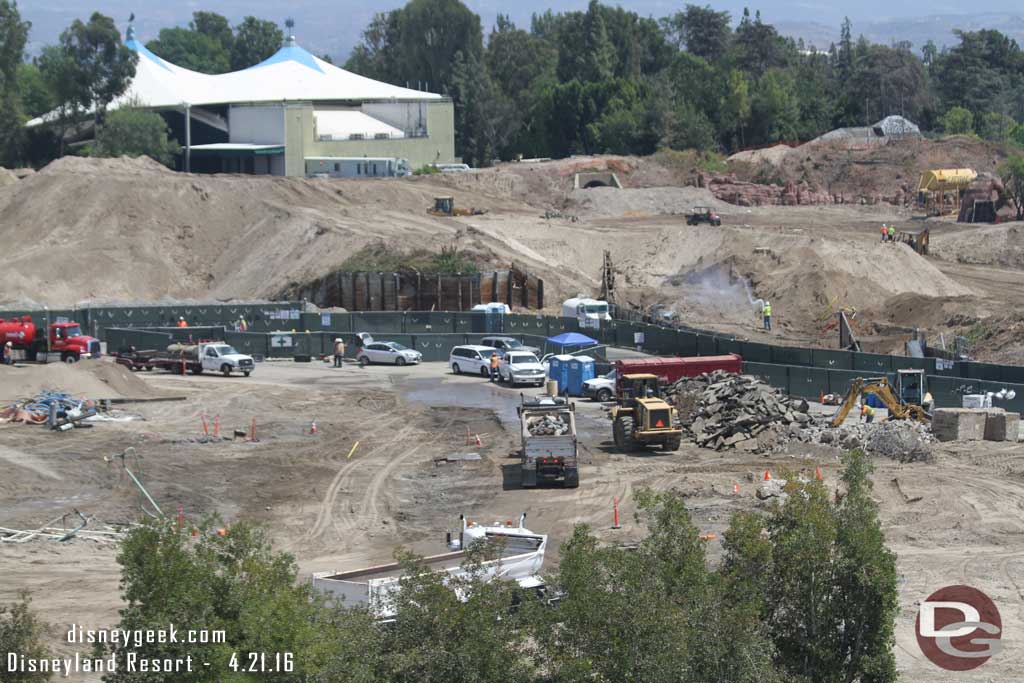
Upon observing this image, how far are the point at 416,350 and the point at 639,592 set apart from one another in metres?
41.0

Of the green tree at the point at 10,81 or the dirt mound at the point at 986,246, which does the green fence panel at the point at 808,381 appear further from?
the green tree at the point at 10,81

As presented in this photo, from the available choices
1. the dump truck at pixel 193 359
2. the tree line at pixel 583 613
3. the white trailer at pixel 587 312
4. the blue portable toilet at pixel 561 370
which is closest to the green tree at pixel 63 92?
the dump truck at pixel 193 359

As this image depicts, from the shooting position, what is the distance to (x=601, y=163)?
10831 centimetres

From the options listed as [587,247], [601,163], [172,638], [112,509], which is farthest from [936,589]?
[601,163]

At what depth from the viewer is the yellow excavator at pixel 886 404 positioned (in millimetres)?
39406

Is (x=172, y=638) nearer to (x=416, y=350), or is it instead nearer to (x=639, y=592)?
(x=639, y=592)

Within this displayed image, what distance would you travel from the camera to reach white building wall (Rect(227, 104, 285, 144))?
357 ft

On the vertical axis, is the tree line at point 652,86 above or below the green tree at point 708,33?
below

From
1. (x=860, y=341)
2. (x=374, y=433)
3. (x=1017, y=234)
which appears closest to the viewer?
(x=374, y=433)

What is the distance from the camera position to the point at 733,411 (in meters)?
39.7

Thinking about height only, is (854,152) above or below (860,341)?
above

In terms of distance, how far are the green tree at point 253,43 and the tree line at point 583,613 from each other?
183m

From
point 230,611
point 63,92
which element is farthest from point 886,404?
point 63,92

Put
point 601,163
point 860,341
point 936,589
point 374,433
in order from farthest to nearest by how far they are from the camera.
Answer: point 601,163
point 860,341
point 374,433
point 936,589
